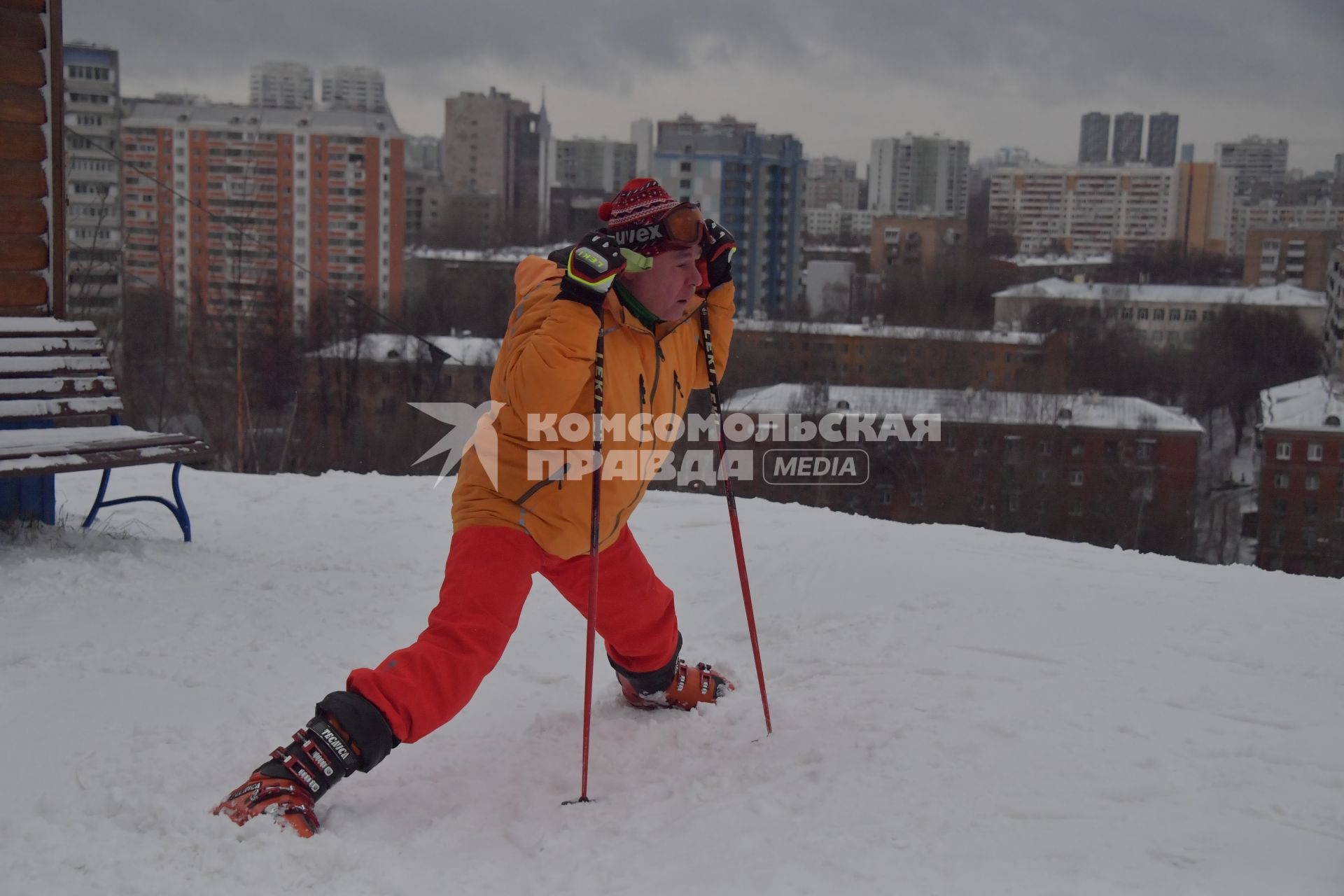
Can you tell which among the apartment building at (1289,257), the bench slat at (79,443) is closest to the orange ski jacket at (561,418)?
the bench slat at (79,443)

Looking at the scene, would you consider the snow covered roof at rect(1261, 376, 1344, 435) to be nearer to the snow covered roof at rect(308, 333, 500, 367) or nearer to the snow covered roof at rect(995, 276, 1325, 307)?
the snow covered roof at rect(995, 276, 1325, 307)

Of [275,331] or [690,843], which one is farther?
[275,331]

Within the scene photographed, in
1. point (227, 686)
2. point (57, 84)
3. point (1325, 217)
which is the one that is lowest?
point (227, 686)

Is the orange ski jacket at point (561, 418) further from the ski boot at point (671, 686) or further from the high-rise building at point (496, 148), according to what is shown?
the high-rise building at point (496, 148)

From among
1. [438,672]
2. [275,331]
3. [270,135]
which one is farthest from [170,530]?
[270,135]

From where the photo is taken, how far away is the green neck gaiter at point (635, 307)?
290 cm

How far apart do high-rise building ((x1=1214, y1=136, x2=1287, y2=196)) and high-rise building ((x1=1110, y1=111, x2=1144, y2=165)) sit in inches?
367

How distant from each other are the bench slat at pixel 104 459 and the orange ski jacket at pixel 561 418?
6.63 ft

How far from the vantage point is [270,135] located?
44.8 m

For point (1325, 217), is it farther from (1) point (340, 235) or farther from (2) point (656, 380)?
(2) point (656, 380)

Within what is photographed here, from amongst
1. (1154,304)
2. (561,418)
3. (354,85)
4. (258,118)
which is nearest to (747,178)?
(1154,304)

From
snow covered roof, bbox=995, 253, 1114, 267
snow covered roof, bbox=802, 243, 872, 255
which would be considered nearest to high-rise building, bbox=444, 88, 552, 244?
snow covered roof, bbox=802, 243, 872, 255

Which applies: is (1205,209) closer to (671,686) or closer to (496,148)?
(496,148)

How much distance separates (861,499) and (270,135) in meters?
35.1
